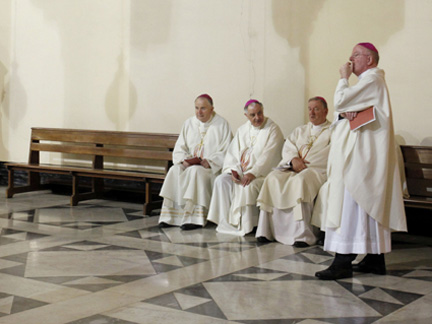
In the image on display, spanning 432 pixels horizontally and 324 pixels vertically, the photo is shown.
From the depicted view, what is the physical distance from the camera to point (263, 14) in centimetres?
821

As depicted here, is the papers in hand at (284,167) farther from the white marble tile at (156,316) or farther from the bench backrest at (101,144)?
the white marble tile at (156,316)

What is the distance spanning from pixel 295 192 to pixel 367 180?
1.59m

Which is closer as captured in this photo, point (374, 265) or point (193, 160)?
point (374, 265)

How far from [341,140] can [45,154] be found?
21.4 ft

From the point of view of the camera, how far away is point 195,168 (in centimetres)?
736

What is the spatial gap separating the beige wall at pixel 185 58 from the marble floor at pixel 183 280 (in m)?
2.02

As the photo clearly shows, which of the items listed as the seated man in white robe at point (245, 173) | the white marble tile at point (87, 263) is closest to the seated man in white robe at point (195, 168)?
the seated man in white robe at point (245, 173)

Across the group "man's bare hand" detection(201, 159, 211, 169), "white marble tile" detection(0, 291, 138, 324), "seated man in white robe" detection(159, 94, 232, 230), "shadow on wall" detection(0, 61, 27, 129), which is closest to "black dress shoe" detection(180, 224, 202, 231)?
"seated man in white robe" detection(159, 94, 232, 230)

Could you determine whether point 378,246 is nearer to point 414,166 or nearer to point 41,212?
point 414,166

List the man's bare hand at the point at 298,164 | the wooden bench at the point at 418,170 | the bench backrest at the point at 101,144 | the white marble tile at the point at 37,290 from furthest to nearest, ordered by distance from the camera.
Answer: the bench backrest at the point at 101,144 < the man's bare hand at the point at 298,164 < the wooden bench at the point at 418,170 < the white marble tile at the point at 37,290

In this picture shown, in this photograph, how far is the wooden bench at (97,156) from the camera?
8.42 metres

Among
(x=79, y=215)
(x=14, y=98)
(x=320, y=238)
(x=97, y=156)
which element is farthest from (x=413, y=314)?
(x=14, y=98)

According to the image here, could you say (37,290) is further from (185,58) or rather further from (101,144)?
(185,58)

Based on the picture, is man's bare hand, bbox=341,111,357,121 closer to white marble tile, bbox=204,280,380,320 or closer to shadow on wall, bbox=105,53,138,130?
white marble tile, bbox=204,280,380,320
